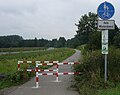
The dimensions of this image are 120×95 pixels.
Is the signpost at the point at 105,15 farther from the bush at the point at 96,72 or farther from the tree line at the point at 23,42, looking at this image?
the tree line at the point at 23,42

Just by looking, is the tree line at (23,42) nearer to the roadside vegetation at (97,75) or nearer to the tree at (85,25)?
the tree at (85,25)

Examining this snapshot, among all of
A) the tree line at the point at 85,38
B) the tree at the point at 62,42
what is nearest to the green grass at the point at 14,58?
the tree line at the point at 85,38

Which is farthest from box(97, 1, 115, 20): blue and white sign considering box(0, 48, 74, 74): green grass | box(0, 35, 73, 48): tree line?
box(0, 35, 73, 48): tree line

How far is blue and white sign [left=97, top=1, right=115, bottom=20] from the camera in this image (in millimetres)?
11250

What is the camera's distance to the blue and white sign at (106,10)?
11250mm

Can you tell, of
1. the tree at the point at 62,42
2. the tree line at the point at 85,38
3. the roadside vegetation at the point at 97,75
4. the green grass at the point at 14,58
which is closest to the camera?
the roadside vegetation at the point at 97,75

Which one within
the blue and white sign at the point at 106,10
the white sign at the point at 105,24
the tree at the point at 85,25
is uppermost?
the tree at the point at 85,25

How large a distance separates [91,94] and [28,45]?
139 meters

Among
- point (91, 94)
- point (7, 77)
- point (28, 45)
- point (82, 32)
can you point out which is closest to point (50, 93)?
point (91, 94)

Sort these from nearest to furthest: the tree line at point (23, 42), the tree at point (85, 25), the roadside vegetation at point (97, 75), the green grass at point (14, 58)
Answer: the roadside vegetation at point (97, 75)
the green grass at point (14, 58)
the tree at point (85, 25)
the tree line at point (23, 42)

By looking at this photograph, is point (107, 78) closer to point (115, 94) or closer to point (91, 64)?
point (91, 64)

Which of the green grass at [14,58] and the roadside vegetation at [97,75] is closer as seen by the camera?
the roadside vegetation at [97,75]

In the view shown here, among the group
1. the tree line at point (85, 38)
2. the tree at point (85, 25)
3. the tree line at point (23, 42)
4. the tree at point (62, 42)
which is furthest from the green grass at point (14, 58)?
the tree at point (62, 42)

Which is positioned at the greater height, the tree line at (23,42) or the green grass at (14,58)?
the tree line at (23,42)
